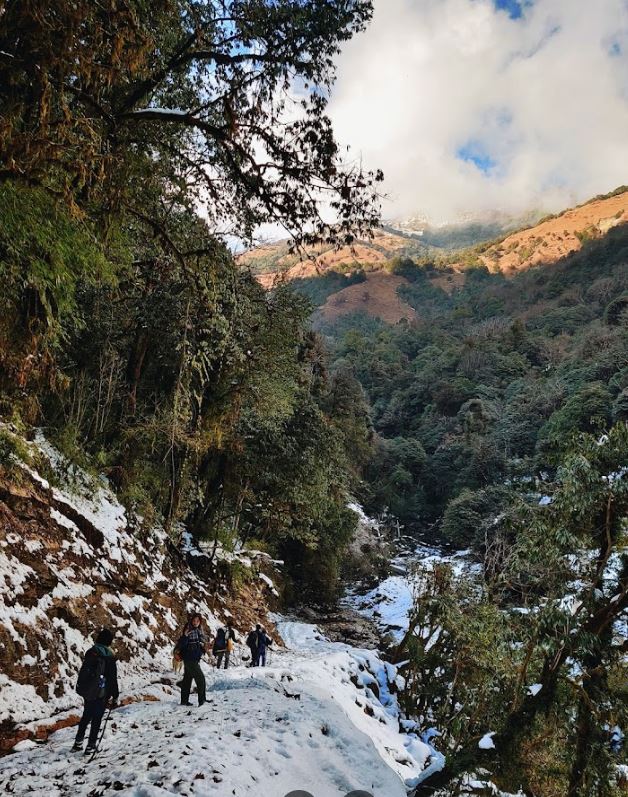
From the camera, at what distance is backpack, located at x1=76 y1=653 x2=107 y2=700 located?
552cm

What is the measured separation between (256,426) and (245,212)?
12.9m

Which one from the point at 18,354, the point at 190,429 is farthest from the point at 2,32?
the point at 190,429

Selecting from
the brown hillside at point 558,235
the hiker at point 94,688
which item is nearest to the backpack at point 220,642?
the hiker at point 94,688

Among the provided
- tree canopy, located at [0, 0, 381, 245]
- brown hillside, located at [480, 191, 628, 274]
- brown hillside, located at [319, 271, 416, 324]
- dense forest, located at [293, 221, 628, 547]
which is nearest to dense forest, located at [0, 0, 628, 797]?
tree canopy, located at [0, 0, 381, 245]

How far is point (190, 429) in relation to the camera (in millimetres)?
15867

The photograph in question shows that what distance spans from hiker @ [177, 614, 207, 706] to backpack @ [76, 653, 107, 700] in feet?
7.31

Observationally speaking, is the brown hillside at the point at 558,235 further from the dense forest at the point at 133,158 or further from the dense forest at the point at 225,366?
the dense forest at the point at 133,158

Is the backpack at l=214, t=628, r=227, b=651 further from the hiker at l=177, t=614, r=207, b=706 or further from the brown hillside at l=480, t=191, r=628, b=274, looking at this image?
the brown hillside at l=480, t=191, r=628, b=274

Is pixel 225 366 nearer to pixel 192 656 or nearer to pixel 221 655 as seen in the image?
pixel 221 655

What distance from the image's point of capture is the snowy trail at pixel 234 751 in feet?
16.0

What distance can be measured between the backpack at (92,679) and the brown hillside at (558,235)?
13542 cm

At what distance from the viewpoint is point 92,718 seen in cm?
562

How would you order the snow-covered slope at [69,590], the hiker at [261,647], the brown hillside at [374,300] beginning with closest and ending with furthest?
the snow-covered slope at [69,590], the hiker at [261,647], the brown hillside at [374,300]

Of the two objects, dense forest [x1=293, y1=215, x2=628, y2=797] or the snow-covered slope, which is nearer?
dense forest [x1=293, y1=215, x2=628, y2=797]
